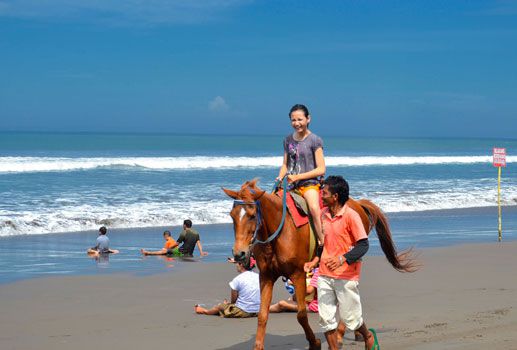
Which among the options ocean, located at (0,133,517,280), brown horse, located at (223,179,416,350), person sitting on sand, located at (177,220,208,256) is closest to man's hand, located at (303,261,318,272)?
brown horse, located at (223,179,416,350)

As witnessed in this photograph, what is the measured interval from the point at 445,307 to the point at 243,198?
4.00m

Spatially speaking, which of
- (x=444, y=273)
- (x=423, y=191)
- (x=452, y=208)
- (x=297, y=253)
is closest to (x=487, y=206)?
(x=452, y=208)

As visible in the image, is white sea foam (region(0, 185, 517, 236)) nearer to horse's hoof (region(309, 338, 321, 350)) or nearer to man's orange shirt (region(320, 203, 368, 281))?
horse's hoof (region(309, 338, 321, 350))

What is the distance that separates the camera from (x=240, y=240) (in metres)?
6.28

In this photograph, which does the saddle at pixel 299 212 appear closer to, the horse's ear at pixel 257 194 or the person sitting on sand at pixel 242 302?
the horse's ear at pixel 257 194

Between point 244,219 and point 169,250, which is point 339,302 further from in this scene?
point 169,250

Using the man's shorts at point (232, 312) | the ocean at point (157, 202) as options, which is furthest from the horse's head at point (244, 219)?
the ocean at point (157, 202)

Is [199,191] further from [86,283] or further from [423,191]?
[86,283]

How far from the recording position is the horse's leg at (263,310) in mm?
6703

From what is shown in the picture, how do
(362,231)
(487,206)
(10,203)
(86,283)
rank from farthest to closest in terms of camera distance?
(487,206) → (10,203) → (86,283) → (362,231)

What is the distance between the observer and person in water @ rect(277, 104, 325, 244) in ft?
24.0

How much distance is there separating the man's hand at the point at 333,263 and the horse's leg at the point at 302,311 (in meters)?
1.07

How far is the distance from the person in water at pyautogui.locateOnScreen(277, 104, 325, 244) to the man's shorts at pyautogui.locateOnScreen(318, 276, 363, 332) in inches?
46.5

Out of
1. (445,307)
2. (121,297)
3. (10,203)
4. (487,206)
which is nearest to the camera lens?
(445,307)
